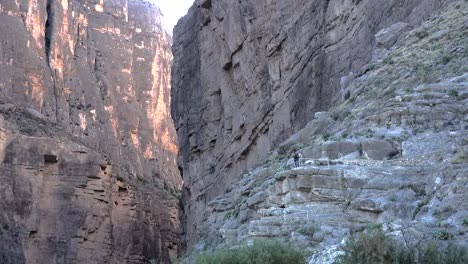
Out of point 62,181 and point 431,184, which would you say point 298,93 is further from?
point 62,181

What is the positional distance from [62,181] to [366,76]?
4975 cm

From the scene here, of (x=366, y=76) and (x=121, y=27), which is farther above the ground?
(x=121, y=27)

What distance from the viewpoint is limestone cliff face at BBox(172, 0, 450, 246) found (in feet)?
121

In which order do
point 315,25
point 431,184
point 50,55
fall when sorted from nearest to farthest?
point 431,184 < point 315,25 < point 50,55

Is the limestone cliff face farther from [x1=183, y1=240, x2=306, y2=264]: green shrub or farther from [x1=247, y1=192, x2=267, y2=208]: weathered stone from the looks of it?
[x1=183, y1=240, x2=306, y2=264]: green shrub

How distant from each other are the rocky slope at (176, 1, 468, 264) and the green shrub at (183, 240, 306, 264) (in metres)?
0.41

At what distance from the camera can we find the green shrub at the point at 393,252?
13.8 meters

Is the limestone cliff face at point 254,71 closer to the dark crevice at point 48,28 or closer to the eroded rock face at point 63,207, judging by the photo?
the eroded rock face at point 63,207

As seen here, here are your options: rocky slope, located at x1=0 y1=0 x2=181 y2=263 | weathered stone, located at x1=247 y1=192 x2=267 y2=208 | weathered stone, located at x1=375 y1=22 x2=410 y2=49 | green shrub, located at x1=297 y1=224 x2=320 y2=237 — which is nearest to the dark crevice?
rocky slope, located at x1=0 y1=0 x2=181 y2=263


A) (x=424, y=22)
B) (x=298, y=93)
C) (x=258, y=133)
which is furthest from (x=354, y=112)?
(x=258, y=133)

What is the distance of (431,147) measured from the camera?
1983cm

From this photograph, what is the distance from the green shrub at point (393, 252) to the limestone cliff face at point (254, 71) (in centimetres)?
1813

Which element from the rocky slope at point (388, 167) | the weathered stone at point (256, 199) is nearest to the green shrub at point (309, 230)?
the rocky slope at point (388, 167)

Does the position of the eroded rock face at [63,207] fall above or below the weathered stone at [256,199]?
above
